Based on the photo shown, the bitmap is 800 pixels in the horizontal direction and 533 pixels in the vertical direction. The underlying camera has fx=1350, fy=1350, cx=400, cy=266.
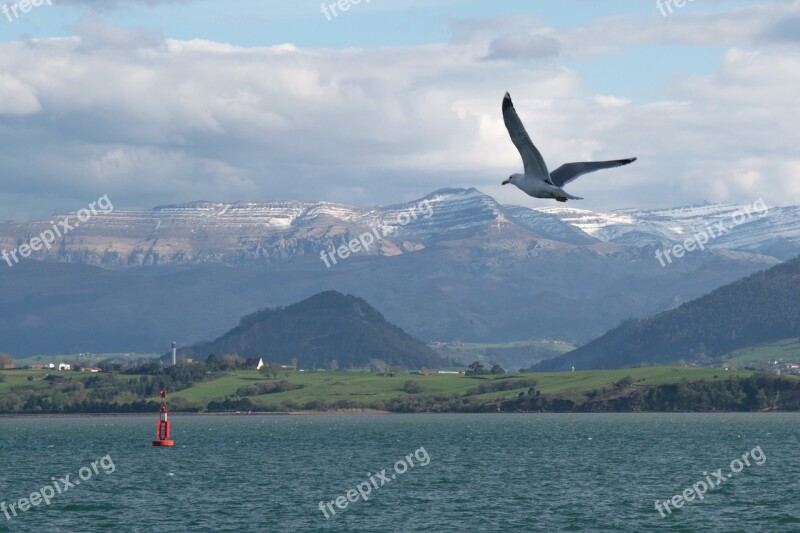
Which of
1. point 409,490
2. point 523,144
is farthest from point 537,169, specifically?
point 409,490

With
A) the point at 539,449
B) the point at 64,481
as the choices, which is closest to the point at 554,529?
the point at 64,481

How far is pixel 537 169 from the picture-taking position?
159 ft

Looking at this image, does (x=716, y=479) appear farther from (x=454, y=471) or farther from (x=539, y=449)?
(x=539, y=449)

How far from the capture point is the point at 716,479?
451ft

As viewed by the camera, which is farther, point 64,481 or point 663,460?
point 663,460

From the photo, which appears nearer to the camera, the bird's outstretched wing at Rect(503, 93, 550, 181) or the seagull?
the bird's outstretched wing at Rect(503, 93, 550, 181)

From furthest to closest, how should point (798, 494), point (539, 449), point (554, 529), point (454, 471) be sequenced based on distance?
point (539, 449) → point (454, 471) → point (798, 494) → point (554, 529)

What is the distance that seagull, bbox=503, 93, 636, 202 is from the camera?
46.3m

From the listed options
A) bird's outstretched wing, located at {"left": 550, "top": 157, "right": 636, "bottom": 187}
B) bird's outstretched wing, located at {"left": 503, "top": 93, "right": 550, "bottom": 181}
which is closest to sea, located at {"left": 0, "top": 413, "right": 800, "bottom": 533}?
bird's outstretched wing, located at {"left": 550, "top": 157, "right": 636, "bottom": 187}

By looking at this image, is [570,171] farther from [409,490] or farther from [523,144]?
[409,490]

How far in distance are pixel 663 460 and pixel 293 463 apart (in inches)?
1798

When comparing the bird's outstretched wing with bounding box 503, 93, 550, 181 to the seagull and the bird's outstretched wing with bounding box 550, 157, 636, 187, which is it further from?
the bird's outstretched wing with bounding box 550, 157, 636, 187

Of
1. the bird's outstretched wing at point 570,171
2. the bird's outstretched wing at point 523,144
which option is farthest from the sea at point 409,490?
the bird's outstretched wing at point 523,144

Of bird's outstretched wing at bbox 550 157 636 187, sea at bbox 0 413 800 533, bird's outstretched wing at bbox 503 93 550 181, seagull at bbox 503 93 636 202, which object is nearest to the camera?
bird's outstretched wing at bbox 503 93 550 181
